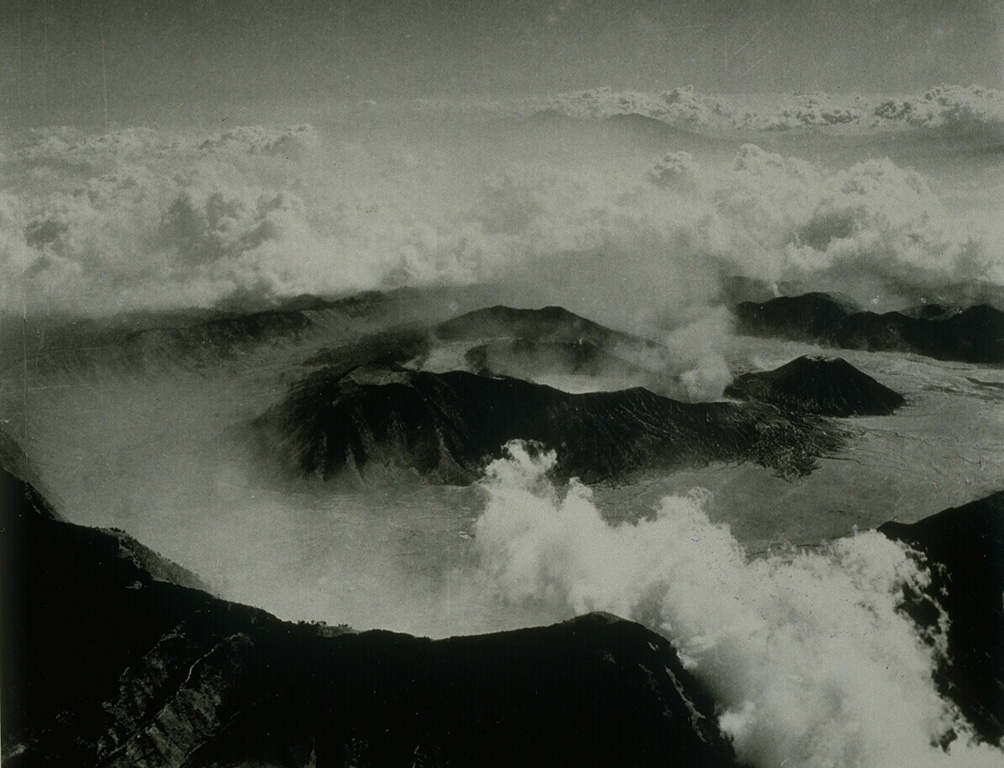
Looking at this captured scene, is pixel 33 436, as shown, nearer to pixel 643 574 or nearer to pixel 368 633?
pixel 368 633

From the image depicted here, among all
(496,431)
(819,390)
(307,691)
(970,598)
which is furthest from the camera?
(819,390)

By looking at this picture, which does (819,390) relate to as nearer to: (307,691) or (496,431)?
(496,431)

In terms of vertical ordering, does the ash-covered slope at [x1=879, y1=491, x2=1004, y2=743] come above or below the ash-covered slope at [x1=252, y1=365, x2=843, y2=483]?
above

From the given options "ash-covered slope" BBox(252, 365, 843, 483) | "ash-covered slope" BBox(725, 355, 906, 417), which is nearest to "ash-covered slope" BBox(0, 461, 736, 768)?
"ash-covered slope" BBox(252, 365, 843, 483)

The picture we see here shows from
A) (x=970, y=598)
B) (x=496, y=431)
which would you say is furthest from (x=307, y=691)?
(x=496, y=431)

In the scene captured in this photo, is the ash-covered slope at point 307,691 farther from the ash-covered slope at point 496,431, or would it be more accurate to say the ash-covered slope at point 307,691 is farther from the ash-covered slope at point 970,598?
the ash-covered slope at point 496,431

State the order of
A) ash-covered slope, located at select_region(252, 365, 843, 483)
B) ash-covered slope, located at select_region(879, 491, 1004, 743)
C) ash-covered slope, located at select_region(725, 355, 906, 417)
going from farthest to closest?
ash-covered slope, located at select_region(725, 355, 906, 417), ash-covered slope, located at select_region(252, 365, 843, 483), ash-covered slope, located at select_region(879, 491, 1004, 743)

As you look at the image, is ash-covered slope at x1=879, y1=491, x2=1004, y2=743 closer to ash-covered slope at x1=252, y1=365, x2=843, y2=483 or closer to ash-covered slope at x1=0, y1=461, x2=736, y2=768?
ash-covered slope at x1=0, y1=461, x2=736, y2=768
